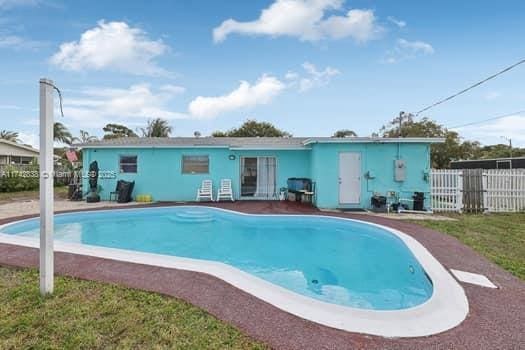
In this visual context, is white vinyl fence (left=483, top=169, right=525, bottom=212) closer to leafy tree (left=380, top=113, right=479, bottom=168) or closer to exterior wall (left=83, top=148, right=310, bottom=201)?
exterior wall (left=83, top=148, right=310, bottom=201)

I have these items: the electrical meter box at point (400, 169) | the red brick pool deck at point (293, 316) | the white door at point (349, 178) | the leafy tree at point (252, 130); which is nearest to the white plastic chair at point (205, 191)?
the white door at point (349, 178)

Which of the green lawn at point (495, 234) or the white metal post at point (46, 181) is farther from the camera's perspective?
the green lawn at point (495, 234)

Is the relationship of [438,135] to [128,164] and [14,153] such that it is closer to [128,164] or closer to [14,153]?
[128,164]

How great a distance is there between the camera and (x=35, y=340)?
7.77 feet

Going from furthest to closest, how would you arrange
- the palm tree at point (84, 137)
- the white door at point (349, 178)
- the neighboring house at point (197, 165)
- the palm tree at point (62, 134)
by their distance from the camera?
the palm tree at point (84, 137) < the palm tree at point (62, 134) < the neighboring house at point (197, 165) < the white door at point (349, 178)

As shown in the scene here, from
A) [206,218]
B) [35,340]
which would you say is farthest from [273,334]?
[206,218]

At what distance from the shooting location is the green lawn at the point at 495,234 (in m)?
4.66

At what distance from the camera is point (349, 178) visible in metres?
10.4

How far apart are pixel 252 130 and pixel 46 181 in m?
30.0

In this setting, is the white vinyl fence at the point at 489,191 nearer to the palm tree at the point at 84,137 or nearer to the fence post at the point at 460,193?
the fence post at the point at 460,193

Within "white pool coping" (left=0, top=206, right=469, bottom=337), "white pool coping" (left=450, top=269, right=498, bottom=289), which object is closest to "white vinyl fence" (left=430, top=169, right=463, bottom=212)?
"white pool coping" (left=0, top=206, right=469, bottom=337)

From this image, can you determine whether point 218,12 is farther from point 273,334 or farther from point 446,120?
point 446,120

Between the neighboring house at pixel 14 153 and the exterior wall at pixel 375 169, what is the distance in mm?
19161

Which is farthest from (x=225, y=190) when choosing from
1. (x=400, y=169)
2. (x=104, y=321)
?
(x=104, y=321)
